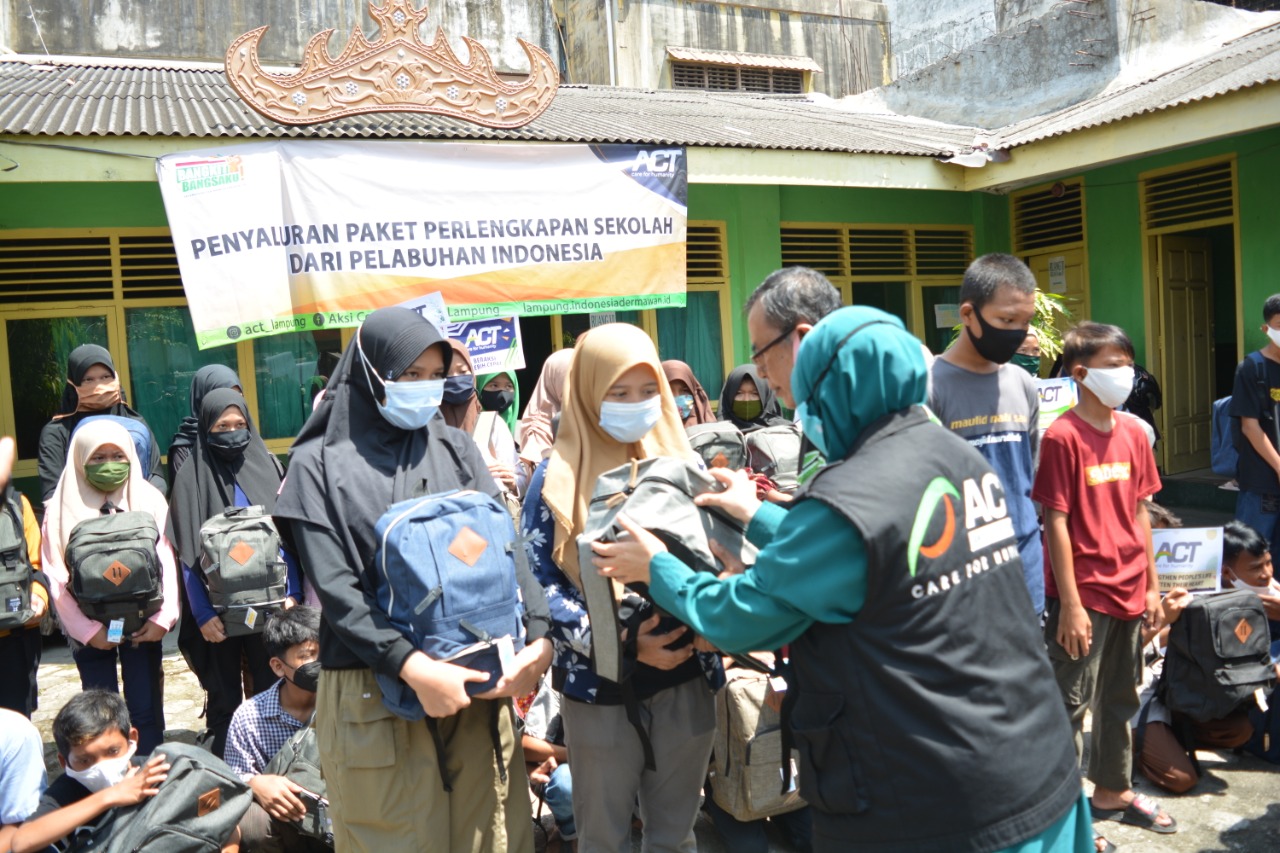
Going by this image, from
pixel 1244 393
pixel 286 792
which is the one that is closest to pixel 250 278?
pixel 286 792

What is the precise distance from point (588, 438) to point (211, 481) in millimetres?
2361

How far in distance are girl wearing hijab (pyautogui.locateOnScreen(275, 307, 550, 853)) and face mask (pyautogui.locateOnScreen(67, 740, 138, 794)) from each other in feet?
3.72

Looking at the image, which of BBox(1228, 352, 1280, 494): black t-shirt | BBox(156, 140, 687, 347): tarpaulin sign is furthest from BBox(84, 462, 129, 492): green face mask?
BBox(1228, 352, 1280, 494): black t-shirt

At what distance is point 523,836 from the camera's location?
2.41m

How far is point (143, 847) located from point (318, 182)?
4419 mm

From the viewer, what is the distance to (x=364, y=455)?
226 cm

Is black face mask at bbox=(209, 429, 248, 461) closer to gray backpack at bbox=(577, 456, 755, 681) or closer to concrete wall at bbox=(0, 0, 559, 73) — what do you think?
gray backpack at bbox=(577, 456, 755, 681)

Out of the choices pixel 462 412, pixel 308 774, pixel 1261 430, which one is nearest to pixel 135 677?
pixel 308 774

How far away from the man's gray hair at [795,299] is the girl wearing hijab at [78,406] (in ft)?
10.5

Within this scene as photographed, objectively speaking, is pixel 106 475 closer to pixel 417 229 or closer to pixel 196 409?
pixel 196 409

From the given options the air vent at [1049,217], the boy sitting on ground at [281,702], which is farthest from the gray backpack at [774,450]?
the air vent at [1049,217]

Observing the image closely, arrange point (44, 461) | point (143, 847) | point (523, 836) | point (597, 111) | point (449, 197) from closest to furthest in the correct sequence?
point (523, 836) < point (143, 847) < point (44, 461) < point (449, 197) < point (597, 111)

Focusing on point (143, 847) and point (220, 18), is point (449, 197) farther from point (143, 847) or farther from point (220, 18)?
point (220, 18)

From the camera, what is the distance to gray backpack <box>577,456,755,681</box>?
6.99 ft
